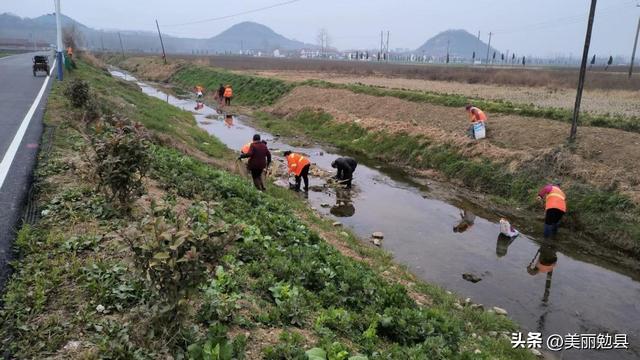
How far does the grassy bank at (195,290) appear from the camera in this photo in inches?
173

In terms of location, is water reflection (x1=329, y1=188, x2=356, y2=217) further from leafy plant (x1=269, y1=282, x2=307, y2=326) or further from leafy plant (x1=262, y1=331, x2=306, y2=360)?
leafy plant (x1=262, y1=331, x2=306, y2=360)

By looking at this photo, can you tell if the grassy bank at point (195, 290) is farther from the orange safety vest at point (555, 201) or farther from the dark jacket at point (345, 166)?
the dark jacket at point (345, 166)

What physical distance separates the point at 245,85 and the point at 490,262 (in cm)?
3658

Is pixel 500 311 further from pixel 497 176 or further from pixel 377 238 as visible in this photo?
pixel 497 176

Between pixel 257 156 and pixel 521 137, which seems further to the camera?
pixel 521 137

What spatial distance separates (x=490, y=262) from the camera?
11.7m

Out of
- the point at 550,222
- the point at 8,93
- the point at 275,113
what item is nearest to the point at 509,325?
the point at 550,222

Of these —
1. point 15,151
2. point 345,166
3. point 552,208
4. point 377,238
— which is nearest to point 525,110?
point 552,208

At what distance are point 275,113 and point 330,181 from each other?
18.9 metres

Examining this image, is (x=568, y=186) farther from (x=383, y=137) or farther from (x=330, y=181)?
(x=383, y=137)

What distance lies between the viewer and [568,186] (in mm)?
15242

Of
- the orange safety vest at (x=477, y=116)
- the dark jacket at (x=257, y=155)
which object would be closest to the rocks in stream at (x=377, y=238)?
the dark jacket at (x=257, y=155)

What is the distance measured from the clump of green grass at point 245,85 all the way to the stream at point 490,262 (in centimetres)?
2318

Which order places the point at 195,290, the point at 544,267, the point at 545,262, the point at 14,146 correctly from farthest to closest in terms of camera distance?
the point at 545,262
the point at 544,267
the point at 14,146
the point at 195,290
